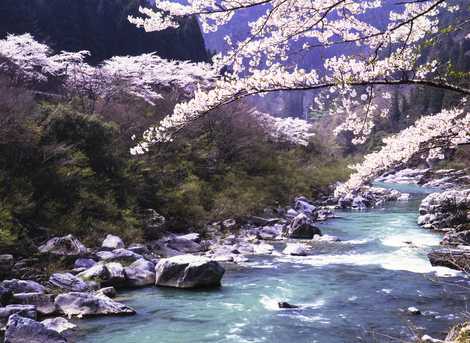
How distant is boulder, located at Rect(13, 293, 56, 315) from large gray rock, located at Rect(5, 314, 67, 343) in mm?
1375

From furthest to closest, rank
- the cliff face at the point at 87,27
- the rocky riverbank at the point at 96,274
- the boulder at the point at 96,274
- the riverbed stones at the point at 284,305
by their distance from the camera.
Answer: the cliff face at the point at 87,27 → the boulder at the point at 96,274 → the riverbed stones at the point at 284,305 → the rocky riverbank at the point at 96,274

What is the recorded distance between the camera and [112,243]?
489 inches

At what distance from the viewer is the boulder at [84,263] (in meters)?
10.6

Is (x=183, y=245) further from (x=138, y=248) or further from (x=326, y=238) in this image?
(x=326, y=238)

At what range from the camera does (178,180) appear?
19.6 m

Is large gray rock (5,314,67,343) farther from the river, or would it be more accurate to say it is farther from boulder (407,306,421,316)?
boulder (407,306,421,316)

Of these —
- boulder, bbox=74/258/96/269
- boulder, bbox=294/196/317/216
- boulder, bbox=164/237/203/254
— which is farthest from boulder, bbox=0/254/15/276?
boulder, bbox=294/196/317/216

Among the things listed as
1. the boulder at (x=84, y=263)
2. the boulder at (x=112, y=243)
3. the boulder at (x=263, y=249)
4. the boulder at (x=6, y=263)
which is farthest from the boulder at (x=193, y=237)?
the boulder at (x=6, y=263)

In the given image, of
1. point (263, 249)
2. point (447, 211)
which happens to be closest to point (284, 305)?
point (263, 249)

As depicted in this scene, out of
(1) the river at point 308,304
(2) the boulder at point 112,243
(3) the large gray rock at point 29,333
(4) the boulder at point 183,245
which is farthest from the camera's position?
(4) the boulder at point 183,245

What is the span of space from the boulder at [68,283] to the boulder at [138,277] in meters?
1.06

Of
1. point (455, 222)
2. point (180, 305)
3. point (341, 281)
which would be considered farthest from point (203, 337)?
point (455, 222)

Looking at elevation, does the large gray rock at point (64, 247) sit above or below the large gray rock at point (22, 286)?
above

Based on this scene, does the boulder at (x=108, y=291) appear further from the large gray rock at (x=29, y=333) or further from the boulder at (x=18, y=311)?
the large gray rock at (x=29, y=333)
